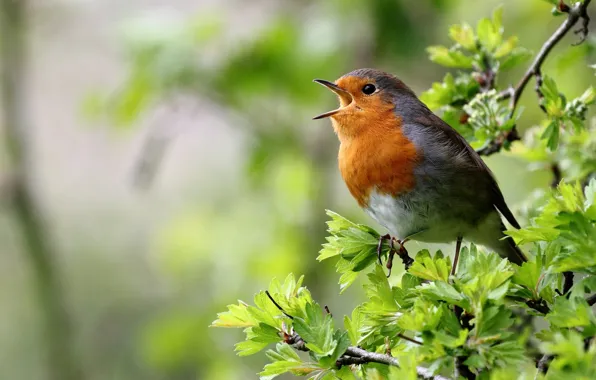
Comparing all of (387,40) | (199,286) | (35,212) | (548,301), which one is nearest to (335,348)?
(548,301)

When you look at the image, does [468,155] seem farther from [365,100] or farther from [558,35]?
[558,35]

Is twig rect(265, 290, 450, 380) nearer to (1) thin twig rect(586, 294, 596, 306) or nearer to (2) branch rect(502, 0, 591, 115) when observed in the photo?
(1) thin twig rect(586, 294, 596, 306)

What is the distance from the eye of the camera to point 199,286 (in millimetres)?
5359

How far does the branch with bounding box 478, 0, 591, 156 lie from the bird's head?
0.42 metres

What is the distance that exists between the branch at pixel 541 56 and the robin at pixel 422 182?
0.18 meters

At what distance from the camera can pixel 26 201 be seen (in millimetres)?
3762

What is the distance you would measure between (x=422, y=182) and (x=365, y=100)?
36 centimetres

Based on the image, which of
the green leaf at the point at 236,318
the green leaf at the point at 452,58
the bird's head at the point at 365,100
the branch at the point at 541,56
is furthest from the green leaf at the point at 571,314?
the bird's head at the point at 365,100

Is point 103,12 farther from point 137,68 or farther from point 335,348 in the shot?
point 335,348

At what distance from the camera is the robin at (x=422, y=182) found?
6.37ft

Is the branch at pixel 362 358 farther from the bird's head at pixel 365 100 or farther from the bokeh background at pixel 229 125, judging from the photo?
the bokeh background at pixel 229 125

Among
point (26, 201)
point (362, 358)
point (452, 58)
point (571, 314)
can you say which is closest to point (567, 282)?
point (571, 314)

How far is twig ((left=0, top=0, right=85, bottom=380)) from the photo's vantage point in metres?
3.77

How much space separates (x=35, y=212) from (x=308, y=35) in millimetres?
1530
